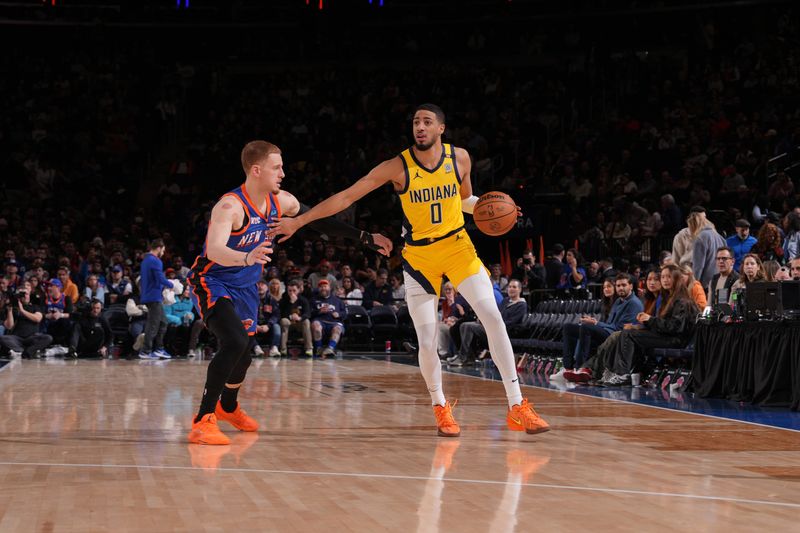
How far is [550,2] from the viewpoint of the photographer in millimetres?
26188

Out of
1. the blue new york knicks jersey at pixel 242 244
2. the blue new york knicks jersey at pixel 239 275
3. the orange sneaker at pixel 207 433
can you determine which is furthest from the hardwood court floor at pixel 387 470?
the blue new york knicks jersey at pixel 242 244

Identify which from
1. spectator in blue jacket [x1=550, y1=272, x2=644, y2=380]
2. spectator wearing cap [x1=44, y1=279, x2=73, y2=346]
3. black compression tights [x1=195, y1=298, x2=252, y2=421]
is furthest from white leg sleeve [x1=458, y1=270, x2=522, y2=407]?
spectator wearing cap [x1=44, y1=279, x2=73, y2=346]

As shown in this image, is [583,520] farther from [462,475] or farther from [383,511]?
[462,475]

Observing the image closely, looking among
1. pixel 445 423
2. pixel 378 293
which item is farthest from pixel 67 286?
pixel 445 423

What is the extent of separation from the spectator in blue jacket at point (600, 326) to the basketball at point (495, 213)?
15.7 feet

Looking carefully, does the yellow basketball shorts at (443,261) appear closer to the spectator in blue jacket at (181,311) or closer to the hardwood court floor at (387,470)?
the hardwood court floor at (387,470)

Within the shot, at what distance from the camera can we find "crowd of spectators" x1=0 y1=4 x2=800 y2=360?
1723cm

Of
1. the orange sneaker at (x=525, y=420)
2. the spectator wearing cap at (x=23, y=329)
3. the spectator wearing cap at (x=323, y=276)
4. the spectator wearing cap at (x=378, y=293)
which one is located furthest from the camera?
the spectator wearing cap at (x=378, y=293)

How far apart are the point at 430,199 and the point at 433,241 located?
0.26 meters

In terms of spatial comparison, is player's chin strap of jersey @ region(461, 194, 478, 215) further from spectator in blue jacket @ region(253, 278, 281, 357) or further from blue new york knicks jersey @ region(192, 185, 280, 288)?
spectator in blue jacket @ region(253, 278, 281, 357)

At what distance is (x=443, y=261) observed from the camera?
248 inches

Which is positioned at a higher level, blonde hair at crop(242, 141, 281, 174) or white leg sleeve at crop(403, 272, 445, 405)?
blonde hair at crop(242, 141, 281, 174)

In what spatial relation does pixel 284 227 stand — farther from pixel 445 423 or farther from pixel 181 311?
pixel 181 311

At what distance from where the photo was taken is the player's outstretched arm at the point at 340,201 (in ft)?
20.3
